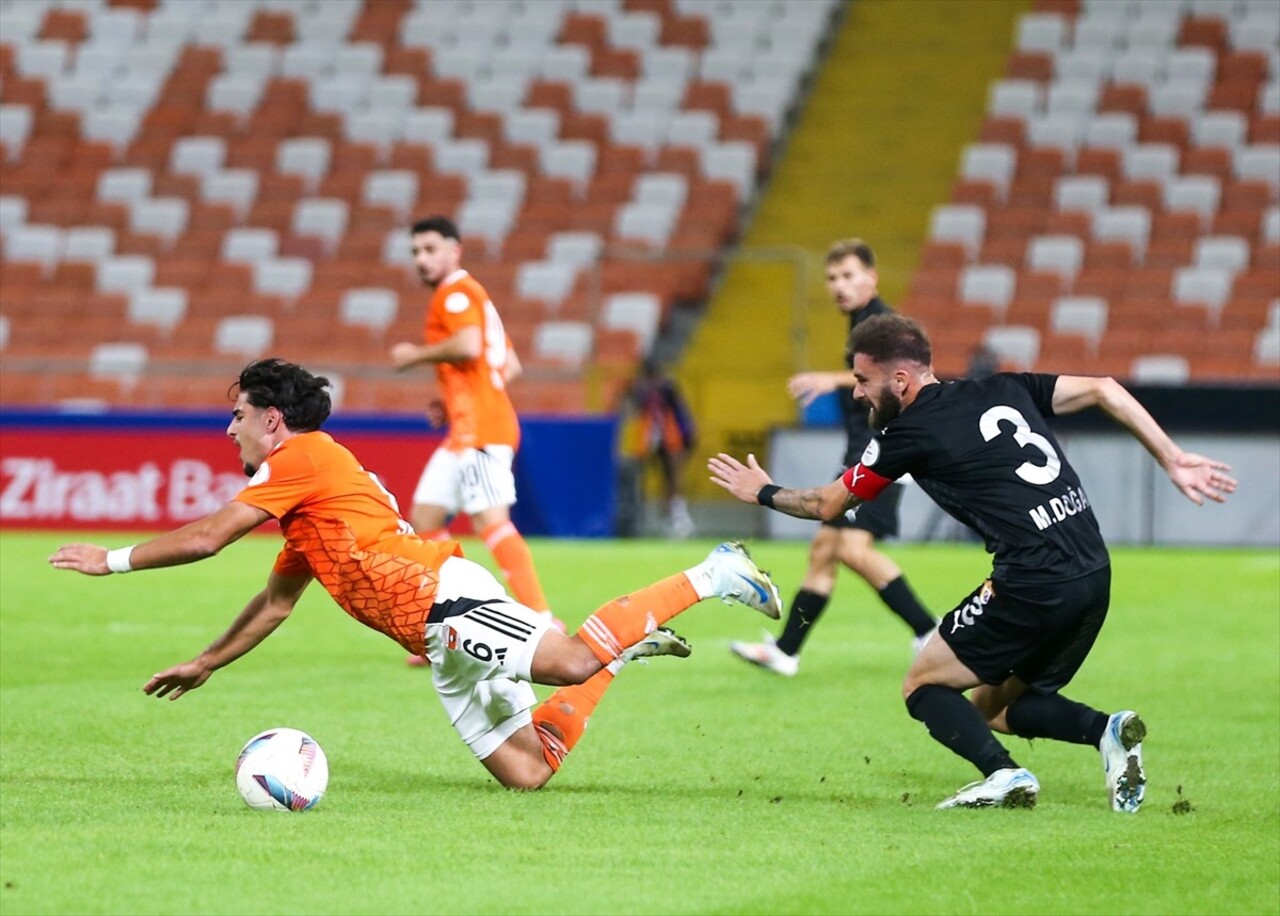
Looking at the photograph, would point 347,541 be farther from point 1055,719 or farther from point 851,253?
point 851,253

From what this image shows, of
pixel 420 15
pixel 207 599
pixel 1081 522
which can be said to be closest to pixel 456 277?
pixel 207 599

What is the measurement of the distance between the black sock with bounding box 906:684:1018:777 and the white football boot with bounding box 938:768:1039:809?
58 mm

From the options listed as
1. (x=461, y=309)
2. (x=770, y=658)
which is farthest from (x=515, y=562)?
(x=770, y=658)

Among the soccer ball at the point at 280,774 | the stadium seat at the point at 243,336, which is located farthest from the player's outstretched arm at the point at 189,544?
the stadium seat at the point at 243,336

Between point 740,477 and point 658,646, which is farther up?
point 740,477

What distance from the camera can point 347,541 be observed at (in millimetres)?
6688

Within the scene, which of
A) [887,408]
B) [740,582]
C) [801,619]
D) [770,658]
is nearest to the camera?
[887,408]

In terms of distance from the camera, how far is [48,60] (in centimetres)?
3122

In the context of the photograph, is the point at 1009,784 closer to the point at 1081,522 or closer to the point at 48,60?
the point at 1081,522

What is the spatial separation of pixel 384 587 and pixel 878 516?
15.4 feet

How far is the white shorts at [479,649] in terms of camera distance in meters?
6.63

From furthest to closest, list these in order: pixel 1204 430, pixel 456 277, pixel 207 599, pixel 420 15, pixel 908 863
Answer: pixel 420 15
pixel 1204 430
pixel 207 599
pixel 456 277
pixel 908 863

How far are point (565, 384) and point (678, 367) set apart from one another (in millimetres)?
2070

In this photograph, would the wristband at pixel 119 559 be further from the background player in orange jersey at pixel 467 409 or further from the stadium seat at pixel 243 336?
the stadium seat at pixel 243 336
